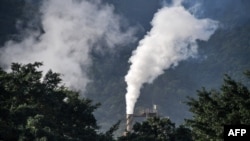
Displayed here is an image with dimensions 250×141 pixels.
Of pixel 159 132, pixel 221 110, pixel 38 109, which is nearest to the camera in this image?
pixel 221 110

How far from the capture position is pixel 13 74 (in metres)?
40.6

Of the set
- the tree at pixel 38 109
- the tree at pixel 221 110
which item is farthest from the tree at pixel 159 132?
the tree at pixel 221 110

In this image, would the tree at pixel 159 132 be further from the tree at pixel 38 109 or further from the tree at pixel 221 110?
the tree at pixel 221 110

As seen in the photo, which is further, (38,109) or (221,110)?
(38,109)

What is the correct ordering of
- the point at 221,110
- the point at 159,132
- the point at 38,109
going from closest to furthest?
the point at 221,110, the point at 38,109, the point at 159,132

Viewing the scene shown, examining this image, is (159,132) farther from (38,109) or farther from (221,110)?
(221,110)

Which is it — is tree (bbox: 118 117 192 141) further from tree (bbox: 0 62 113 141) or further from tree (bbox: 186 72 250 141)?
tree (bbox: 186 72 250 141)

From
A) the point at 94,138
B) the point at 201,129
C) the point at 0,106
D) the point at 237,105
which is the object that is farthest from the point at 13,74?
the point at 237,105

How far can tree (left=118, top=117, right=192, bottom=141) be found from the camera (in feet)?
148

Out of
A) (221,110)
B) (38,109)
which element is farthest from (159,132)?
(221,110)

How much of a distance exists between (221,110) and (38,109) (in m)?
17.6

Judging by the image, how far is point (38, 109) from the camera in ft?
136

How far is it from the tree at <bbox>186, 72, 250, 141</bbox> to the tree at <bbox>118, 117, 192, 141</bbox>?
10923mm

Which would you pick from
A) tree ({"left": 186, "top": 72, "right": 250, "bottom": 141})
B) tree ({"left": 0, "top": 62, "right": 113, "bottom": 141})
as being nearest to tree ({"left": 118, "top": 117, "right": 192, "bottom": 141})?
tree ({"left": 0, "top": 62, "right": 113, "bottom": 141})
